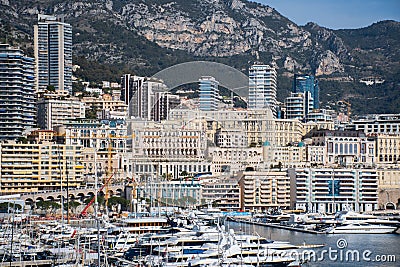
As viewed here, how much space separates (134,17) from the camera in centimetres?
10169

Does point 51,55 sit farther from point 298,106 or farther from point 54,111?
point 298,106

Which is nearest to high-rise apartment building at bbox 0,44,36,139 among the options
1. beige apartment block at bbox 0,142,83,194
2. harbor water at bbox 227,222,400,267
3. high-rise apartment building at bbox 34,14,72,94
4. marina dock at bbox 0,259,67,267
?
beige apartment block at bbox 0,142,83,194

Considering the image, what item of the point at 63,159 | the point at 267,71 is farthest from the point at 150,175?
the point at 267,71

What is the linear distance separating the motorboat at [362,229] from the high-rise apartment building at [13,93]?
23.5 metres

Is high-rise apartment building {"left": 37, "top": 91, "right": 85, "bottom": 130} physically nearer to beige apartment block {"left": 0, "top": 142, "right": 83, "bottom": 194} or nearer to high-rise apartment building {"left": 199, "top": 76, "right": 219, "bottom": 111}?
high-rise apartment building {"left": 199, "top": 76, "right": 219, "bottom": 111}

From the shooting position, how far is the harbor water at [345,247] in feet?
112

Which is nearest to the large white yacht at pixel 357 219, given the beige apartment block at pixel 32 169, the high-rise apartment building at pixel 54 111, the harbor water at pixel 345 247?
the harbor water at pixel 345 247

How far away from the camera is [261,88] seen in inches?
3130

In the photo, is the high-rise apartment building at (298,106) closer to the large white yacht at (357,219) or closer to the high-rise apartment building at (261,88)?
the high-rise apartment building at (261,88)

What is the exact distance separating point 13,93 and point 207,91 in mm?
13208

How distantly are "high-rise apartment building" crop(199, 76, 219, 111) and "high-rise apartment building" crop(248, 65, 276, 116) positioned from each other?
2.72 m

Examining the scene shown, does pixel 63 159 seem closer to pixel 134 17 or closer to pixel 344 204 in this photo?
pixel 344 204

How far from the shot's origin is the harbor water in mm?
34156

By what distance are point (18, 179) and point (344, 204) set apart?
15681mm
